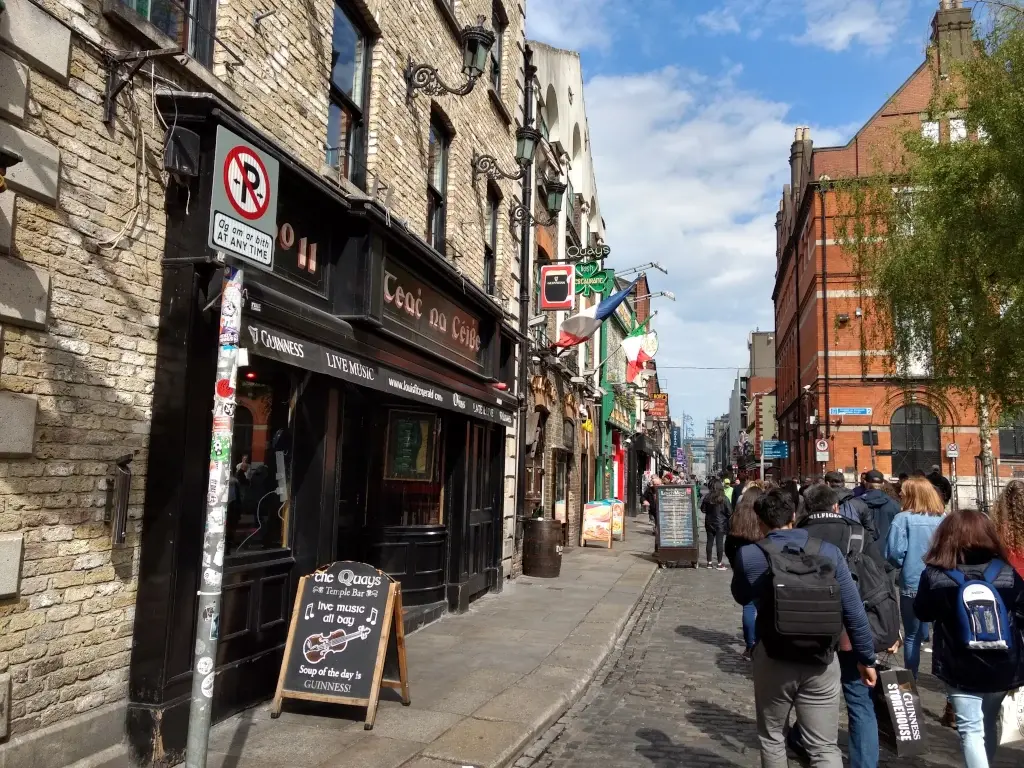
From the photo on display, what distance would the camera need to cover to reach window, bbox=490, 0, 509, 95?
42.9 feet

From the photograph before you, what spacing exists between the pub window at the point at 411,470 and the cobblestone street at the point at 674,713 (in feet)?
9.58

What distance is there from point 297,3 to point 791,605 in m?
6.06

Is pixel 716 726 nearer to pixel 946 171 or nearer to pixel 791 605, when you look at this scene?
pixel 791 605

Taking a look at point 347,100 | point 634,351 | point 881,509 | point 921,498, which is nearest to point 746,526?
point 921,498

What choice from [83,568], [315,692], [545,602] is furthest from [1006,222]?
[83,568]

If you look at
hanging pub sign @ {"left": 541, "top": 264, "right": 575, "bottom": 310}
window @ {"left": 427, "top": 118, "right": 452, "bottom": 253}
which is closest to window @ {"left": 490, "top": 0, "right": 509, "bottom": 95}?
window @ {"left": 427, "top": 118, "right": 452, "bottom": 253}

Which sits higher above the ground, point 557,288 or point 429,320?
point 557,288

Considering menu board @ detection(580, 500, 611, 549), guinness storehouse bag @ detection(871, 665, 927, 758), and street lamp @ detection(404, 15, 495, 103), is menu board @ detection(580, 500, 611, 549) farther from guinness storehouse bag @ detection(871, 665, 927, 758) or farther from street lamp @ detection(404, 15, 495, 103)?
guinness storehouse bag @ detection(871, 665, 927, 758)

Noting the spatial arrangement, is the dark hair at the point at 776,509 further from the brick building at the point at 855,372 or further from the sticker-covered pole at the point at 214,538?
the brick building at the point at 855,372

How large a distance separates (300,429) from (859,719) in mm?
4688

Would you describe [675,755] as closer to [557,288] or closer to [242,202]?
[242,202]

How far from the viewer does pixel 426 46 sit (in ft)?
32.2

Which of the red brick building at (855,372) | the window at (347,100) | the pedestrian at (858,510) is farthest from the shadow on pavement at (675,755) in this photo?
the red brick building at (855,372)

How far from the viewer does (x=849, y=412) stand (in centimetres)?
3494
